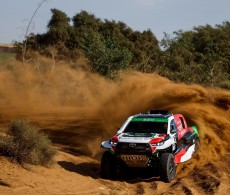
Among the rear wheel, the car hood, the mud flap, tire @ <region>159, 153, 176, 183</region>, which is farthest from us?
the rear wheel

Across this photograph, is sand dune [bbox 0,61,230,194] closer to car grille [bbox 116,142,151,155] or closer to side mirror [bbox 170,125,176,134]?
car grille [bbox 116,142,151,155]

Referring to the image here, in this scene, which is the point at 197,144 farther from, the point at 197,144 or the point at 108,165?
the point at 108,165

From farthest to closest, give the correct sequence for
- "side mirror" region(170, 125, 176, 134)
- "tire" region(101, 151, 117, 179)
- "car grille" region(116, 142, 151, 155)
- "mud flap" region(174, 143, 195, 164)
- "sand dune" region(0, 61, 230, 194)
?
"side mirror" region(170, 125, 176, 134) < "mud flap" region(174, 143, 195, 164) < "tire" region(101, 151, 117, 179) < "car grille" region(116, 142, 151, 155) < "sand dune" region(0, 61, 230, 194)

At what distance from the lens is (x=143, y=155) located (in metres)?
11.9

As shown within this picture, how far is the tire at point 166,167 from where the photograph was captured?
38.2 ft

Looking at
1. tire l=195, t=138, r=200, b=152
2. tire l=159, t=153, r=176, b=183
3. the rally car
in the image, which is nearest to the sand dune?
tire l=159, t=153, r=176, b=183

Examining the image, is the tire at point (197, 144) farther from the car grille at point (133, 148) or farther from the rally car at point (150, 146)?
the car grille at point (133, 148)

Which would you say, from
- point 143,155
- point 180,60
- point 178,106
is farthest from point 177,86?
point 180,60

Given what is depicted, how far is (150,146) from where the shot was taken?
11.9 meters

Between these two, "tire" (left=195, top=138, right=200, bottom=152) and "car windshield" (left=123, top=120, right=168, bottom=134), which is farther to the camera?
"tire" (left=195, top=138, right=200, bottom=152)

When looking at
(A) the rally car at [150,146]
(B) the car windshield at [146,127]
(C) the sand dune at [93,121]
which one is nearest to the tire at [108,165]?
(A) the rally car at [150,146]

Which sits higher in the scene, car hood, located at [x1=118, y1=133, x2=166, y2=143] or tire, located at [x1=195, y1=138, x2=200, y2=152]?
car hood, located at [x1=118, y1=133, x2=166, y2=143]

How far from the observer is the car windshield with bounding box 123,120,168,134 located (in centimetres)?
1279

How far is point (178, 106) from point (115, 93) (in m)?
4.14
